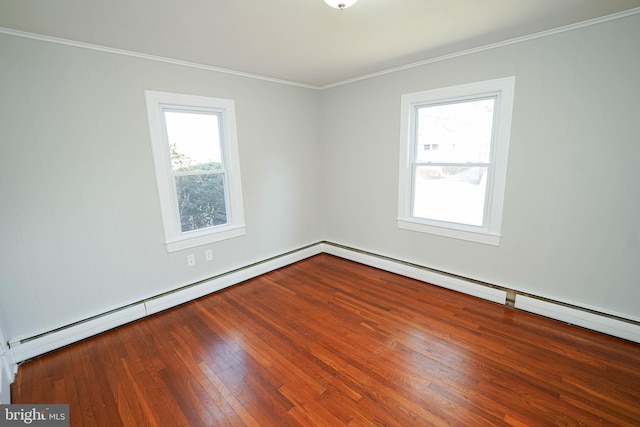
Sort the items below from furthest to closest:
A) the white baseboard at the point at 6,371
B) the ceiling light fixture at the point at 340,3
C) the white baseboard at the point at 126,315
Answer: the white baseboard at the point at 126,315 < the white baseboard at the point at 6,371 < the ceiling light fixture at the point at 340,3

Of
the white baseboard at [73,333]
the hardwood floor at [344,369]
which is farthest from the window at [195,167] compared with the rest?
the hardwood floor at [344,369]

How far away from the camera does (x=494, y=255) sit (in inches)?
114

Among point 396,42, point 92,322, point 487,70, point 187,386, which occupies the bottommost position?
point 187,386

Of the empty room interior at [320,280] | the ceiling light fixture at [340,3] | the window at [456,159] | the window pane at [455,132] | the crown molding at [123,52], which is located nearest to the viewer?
the ceiling light fixture at [340,3]

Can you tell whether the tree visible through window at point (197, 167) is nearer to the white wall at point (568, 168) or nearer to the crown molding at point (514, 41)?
the crown molding at point (514, 41)

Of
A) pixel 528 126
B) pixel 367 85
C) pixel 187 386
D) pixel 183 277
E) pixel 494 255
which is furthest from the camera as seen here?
pixel 367 85

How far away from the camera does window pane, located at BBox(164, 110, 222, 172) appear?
2.92 metres

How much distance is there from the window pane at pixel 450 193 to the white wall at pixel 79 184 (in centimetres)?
235

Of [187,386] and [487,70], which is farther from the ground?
[487,70]

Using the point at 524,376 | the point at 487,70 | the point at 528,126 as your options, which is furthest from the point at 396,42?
the point at 524,376

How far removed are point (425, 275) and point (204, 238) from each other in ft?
8.69

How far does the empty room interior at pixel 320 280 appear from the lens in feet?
6.14

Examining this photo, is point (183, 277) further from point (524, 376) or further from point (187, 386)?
point (524, 376)

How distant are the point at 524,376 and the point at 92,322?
11.6 ft
